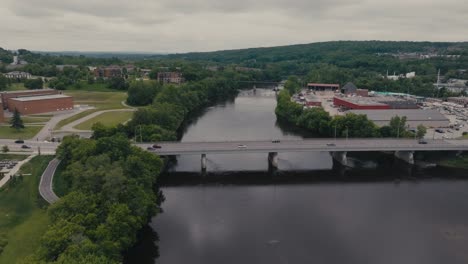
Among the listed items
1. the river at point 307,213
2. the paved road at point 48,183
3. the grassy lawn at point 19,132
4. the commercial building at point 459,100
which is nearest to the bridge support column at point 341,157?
the river at point 307,213

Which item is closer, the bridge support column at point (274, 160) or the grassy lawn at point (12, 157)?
the grassy lawn at point (12, 157)

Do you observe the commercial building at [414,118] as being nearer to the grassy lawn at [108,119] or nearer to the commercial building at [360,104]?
the commercial building at [360,104]

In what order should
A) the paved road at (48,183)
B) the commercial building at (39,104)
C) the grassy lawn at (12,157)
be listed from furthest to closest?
1. the commercial building at (39,104)
2. the grassy lawn at (12,157)
3. the paved road at (48,183)

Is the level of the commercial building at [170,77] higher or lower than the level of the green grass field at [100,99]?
higher

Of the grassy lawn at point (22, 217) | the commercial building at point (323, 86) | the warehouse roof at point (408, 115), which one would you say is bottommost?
the grassy lawn at point (22, 217)

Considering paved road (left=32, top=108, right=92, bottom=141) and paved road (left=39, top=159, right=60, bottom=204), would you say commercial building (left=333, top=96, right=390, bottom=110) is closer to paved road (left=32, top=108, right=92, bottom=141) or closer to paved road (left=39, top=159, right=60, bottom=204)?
paved road (left=32, top=108, right=92, bottom=141)

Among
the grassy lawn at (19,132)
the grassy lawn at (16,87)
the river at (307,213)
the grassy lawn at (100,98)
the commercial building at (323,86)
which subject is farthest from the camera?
the commercial building at (323,86)

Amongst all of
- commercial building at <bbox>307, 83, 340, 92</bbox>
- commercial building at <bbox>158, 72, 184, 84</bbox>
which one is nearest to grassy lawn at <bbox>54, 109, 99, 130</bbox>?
commercial building at <bbox>158, 72, 184, 84</bbox>
